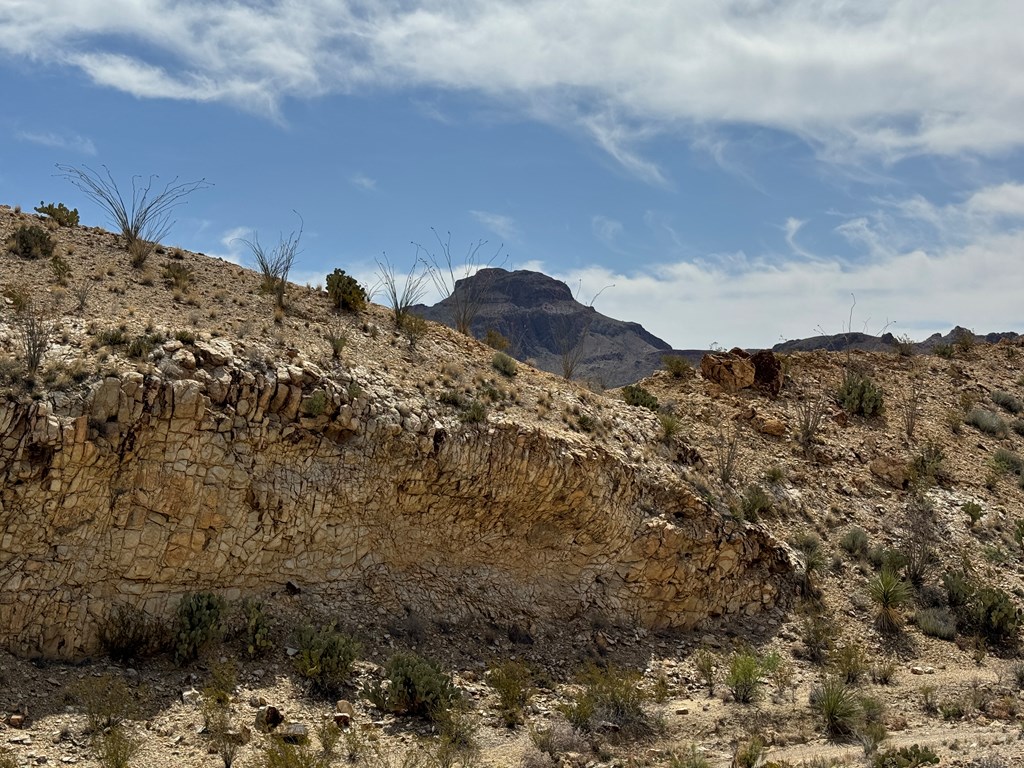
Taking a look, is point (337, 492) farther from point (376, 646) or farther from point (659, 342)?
point (659, 342)

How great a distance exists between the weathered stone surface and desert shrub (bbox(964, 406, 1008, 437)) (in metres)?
6.61

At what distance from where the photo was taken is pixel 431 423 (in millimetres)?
14445

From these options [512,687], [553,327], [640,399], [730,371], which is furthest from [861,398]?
[553,327]

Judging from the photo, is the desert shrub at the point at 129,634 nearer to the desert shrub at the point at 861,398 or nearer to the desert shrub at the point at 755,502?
the desert shrub at the point at 755,502

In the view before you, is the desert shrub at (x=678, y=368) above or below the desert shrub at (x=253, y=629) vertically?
above

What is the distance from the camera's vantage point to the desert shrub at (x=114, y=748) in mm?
8914

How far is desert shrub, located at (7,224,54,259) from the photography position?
15.6 m

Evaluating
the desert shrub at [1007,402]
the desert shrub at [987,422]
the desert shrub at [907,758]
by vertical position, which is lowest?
the desert shrub at [907,758]

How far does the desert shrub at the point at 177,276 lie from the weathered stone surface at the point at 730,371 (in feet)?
45.2

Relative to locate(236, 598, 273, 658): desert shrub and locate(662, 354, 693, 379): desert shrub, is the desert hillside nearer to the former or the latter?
locate(236, 598, 273, 658): desert shrub

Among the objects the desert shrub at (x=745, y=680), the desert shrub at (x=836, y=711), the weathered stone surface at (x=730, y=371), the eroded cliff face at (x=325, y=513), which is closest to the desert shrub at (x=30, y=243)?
the eroded cliff face at (x=325, y=513)

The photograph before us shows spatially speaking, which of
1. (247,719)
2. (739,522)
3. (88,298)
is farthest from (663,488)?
(88,298)

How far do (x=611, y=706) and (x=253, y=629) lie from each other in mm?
5334

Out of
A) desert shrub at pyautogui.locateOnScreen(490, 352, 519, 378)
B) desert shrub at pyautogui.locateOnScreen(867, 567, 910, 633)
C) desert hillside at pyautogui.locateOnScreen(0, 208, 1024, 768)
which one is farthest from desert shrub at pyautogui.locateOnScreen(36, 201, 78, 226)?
desert shrub at pyautogui.locateOnScreen(867, 567, 910, 633)
